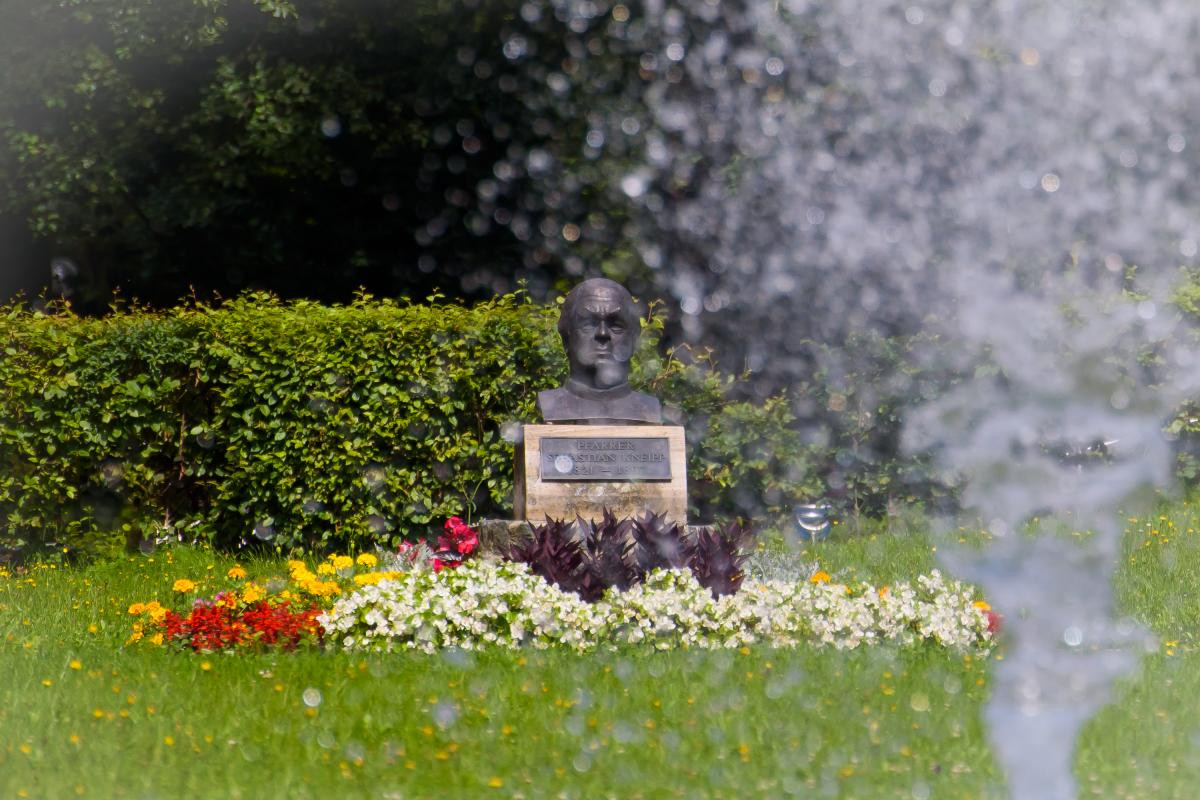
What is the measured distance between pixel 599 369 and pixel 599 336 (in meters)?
0.21

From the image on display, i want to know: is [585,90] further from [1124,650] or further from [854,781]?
[854,781]

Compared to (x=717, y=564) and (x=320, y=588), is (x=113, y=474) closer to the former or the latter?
(x=320, y=588)

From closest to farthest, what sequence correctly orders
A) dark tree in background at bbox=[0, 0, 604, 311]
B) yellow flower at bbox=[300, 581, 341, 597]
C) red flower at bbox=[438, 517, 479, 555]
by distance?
yellow flower at bbox=[300, 581, 341, 597]
red flower at bbox=[438, 517, 479, 555]
dark tree in background at bbox=[0, 0, 604, 311]

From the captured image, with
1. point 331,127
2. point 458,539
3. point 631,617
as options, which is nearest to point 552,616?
point 631,617

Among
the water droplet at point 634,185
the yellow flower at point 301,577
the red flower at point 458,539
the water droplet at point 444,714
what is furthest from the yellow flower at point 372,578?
the water droplet at point 634,185

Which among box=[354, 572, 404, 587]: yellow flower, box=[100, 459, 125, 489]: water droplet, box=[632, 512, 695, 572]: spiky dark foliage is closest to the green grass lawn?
box=[354, 572, 404, 587]: yellow flower

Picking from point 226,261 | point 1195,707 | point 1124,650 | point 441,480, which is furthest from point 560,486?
point 226,261

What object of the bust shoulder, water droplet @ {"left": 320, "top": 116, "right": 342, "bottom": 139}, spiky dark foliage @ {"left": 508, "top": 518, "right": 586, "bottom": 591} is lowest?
spiky dark foliage @ {"left": 508, "top": 518, "right": 586, "bottom": 591}

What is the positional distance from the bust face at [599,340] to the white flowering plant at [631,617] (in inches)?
93.2

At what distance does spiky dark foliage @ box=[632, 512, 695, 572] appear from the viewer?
7301 millimetres

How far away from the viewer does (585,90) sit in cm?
1387

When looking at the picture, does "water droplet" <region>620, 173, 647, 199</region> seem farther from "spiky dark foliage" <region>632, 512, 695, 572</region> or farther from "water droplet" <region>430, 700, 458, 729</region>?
"water droplet" <region>430, 700, 458, 729</region>

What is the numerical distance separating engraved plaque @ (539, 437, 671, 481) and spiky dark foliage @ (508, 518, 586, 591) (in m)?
0.92

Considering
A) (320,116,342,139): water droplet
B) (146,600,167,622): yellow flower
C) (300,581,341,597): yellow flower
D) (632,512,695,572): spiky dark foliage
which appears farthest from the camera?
(320,116,342,139): water droplet
